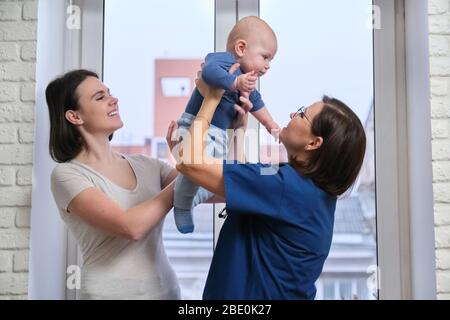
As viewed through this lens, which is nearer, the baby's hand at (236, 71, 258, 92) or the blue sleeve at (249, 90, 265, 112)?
the baby's hand at (236, 71, 258, 92)

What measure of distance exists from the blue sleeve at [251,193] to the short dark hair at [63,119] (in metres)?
0.54

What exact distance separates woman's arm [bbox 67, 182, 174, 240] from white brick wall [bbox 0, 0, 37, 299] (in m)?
0.26

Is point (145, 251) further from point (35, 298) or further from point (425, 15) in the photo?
point (425, 15)

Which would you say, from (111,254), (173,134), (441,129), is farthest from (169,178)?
(441,129)

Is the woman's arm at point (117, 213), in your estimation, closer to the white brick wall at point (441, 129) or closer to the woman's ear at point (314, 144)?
the woman's ear at point (314, 144)

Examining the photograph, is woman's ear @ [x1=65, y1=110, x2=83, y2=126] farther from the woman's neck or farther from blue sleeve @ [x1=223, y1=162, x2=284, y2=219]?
blue sleeve @ [x1=223, y1=162, x2=284, y2=219]

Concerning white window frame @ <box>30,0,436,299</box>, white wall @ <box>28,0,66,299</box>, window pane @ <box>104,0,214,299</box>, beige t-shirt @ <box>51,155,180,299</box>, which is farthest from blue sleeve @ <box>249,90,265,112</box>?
white wall @ <box>28,0,66,299</box>

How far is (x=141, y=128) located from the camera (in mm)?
1839

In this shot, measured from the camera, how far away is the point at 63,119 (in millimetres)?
1677

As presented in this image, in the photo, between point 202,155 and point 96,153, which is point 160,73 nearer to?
point 96,153

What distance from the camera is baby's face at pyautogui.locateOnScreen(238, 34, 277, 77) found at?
154 cm

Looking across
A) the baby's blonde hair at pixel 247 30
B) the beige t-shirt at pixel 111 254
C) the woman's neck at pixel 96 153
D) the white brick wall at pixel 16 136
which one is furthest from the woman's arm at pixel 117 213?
the baby's blonde hair at pixel 247 30
